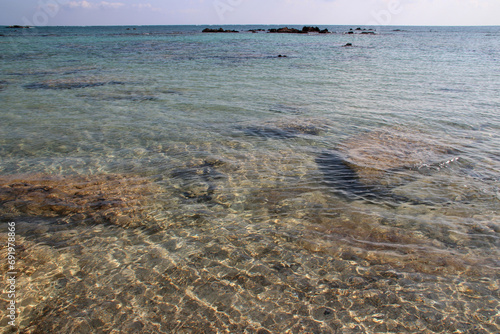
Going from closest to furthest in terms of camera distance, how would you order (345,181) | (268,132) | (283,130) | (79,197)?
(79,197), (345,181), (268,132), (283,130)

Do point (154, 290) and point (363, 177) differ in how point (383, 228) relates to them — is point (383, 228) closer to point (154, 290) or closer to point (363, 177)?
point (363, 177)

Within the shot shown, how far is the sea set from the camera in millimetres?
3617

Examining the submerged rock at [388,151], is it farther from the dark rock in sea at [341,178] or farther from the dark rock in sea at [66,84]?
the dark rock in sea at [66,84]

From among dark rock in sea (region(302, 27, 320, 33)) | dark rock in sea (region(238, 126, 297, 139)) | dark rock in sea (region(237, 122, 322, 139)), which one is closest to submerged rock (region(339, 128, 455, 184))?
dark rock in sea (region(237, 122, 322, 139))

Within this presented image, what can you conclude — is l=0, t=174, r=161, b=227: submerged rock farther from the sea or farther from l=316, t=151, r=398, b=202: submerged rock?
l=316, t=151, r=398, b=202: submerged rock

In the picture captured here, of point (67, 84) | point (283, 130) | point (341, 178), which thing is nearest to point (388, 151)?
point (341, 178)

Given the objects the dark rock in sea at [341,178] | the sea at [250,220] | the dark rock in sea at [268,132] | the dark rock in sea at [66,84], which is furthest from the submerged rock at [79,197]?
the dark rock in sea at [66,84]

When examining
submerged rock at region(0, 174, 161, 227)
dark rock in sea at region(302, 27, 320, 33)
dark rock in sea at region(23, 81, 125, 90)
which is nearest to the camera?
submerged rock at region(0, 174, 161, 227)

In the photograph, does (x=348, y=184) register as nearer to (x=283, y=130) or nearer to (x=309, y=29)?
(x=283, y=130)

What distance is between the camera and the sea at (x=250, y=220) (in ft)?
11.9

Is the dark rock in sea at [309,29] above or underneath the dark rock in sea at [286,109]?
underneath

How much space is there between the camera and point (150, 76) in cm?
1986

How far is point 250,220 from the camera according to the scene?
211 inches

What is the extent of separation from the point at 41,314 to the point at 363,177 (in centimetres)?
611
